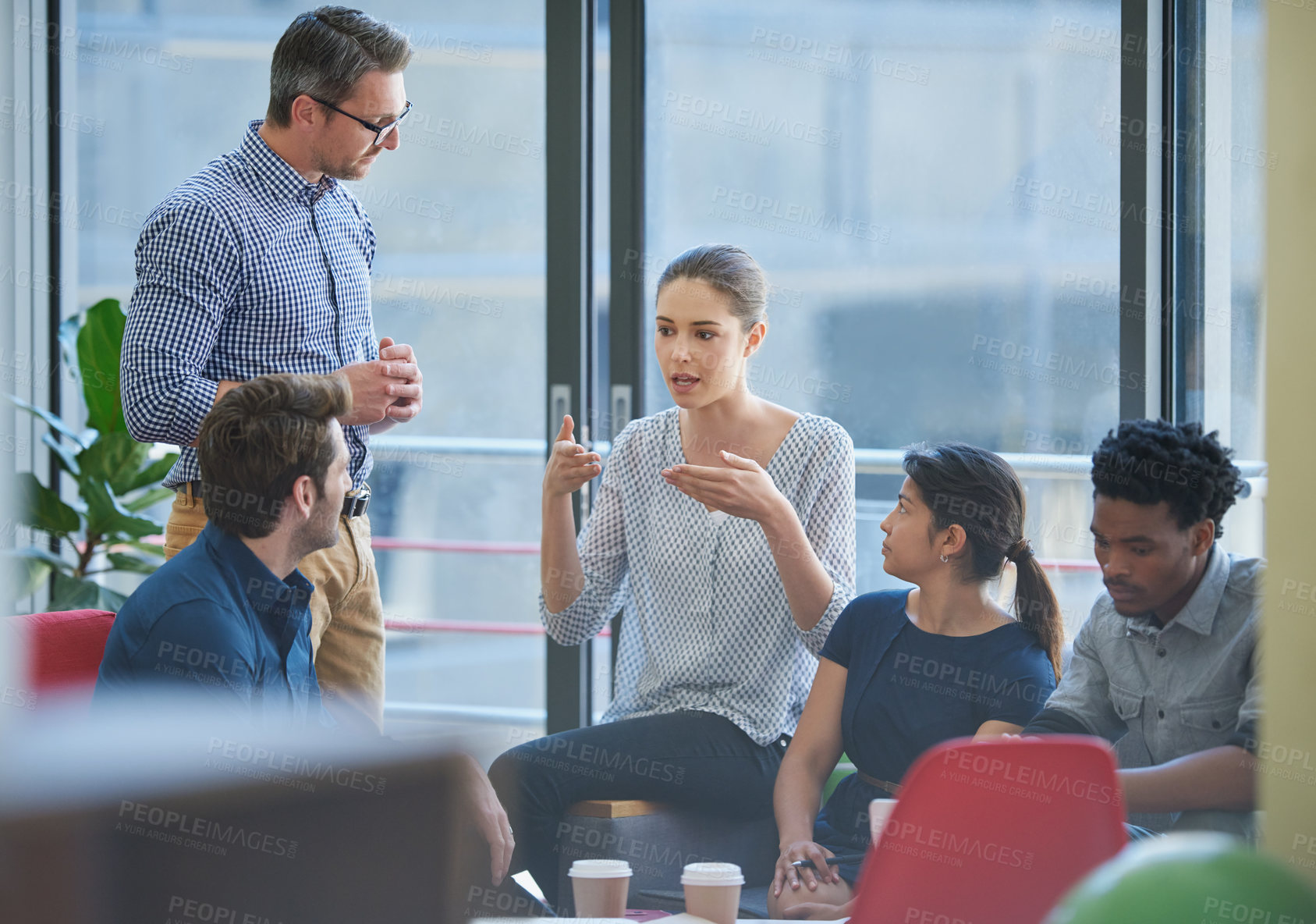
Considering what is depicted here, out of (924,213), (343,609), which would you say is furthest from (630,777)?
(924,213)

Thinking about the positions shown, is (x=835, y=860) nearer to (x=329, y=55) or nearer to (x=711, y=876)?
(x=711, y=876)

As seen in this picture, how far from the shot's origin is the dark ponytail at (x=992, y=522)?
77.3 inches

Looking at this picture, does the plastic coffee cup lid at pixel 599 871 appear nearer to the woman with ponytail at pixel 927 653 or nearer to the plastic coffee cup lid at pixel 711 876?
the plastic coffee cup lid at pixel 711 876

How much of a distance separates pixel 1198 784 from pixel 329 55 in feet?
6.18

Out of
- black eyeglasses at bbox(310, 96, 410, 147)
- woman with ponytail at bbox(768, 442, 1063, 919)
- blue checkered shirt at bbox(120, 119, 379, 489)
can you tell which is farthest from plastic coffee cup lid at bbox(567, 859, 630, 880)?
black eyeglasses at bbox(310, 96, 410, 147)

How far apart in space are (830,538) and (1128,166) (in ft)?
4.03

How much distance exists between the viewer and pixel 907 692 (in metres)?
1.94

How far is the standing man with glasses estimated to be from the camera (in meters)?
1.98

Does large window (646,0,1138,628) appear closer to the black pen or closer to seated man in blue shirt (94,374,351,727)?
the black pen

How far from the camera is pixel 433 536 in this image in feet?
13.5

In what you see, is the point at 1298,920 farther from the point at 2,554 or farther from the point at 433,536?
the point at 433,536

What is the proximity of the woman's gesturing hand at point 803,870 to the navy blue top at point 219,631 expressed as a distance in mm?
758

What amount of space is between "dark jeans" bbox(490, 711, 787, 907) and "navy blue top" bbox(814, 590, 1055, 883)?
0.52 ft

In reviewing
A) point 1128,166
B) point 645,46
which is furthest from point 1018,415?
point 645,46
